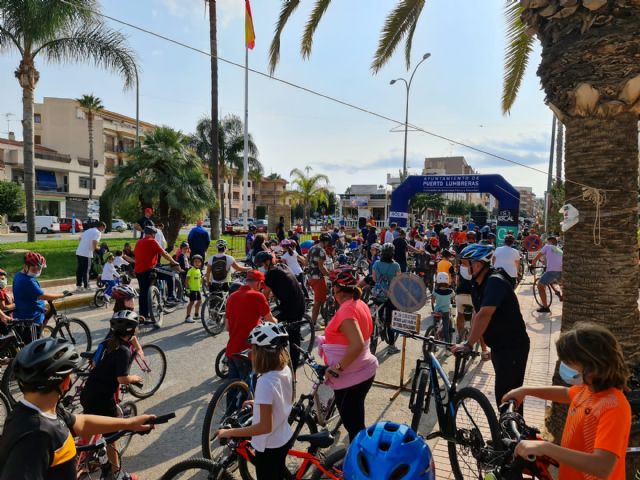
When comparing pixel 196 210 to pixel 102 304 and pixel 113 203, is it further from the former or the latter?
pixel 102 304

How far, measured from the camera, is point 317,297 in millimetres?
8844

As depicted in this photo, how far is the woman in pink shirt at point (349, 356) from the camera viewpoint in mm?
3814

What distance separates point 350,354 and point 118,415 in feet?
6.62

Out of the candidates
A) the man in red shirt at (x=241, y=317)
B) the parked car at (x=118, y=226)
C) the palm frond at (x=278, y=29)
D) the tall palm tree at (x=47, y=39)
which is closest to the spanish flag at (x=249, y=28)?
the tall palm tree at (x=47, y=39)

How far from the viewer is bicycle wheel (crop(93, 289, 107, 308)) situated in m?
10.4

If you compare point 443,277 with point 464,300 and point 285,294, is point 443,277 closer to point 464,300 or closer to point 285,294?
point 464,300

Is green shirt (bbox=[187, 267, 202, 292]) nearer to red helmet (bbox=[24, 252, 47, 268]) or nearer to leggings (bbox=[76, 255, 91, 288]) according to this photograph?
red helmet (bbox=[24, 252, 47, 268])

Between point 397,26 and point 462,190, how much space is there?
14.9m

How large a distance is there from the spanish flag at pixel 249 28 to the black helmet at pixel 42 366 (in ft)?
67.8

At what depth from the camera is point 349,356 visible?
3762 millimetres

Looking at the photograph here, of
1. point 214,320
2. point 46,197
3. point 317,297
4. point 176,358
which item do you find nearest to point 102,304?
point 214,320

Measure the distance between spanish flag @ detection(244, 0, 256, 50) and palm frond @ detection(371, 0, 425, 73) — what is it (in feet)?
45.5

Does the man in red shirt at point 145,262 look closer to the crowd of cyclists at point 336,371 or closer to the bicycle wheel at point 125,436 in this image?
the crowd of cyclists at point 336,371

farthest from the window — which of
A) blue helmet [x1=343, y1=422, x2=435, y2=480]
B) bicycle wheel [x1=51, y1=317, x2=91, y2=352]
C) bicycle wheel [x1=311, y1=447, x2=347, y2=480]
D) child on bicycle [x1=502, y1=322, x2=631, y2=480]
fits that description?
child on bicycle [x1=502, y1=322, x2=631, y2=480]
